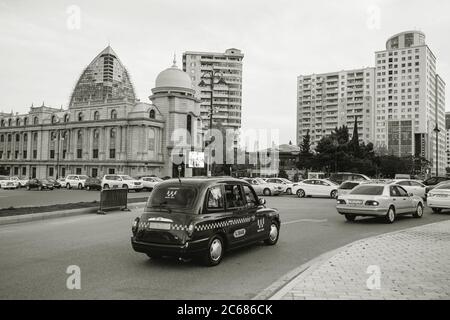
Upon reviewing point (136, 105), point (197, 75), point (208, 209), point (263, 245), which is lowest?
point (263, 245)

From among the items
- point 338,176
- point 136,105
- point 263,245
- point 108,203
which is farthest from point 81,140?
point 263,245

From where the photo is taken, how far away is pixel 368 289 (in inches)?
225

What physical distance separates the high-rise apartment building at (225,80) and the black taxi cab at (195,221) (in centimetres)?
11599

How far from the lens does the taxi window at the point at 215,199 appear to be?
7906 millimetres

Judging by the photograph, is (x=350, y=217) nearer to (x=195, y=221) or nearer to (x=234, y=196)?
(x=234, y=196)

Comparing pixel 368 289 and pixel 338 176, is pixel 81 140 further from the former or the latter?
pixel 368 289

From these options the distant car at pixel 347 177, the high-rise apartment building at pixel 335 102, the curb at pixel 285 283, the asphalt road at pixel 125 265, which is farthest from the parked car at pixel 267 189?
the high-rise apartment building at pixel 335 102

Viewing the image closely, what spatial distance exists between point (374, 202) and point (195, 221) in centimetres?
884

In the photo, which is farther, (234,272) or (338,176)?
(338,176)

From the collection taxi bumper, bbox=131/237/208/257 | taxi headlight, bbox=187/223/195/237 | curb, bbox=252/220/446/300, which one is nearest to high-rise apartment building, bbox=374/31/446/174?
curb, bbox=252/220/446/300

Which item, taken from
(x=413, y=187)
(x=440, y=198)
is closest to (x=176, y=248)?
(x=440, y=198)

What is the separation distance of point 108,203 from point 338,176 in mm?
21269

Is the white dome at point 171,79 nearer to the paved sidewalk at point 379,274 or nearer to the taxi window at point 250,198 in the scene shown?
the taxi window at point 250,198

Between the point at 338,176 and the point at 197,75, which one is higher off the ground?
the point at 197,75
